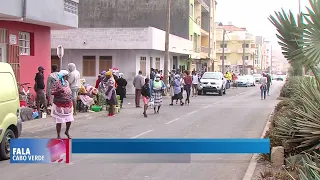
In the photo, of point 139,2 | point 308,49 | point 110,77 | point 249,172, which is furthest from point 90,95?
point 139,2

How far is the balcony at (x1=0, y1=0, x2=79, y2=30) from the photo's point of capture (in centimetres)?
1549

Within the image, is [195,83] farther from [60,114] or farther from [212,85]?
[60,114]

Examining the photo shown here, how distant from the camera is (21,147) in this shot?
4863mm

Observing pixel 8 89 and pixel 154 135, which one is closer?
pixel 8 89

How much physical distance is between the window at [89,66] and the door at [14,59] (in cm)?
1445

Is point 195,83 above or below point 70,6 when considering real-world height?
below

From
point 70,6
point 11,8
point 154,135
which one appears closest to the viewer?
point 154,135

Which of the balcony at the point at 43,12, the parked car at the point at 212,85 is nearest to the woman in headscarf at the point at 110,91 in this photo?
the balcony at the point at 43,12

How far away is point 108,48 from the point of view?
3111 centimetres

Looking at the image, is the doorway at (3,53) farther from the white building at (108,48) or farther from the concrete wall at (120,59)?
the concrete wall at (120,59)

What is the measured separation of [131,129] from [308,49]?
8513 millimetres

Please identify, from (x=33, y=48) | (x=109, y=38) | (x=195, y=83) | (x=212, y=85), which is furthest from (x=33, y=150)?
A: (x=212, y=85)

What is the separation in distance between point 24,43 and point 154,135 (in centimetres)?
895

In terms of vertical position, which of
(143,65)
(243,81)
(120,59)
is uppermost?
(120,59)
